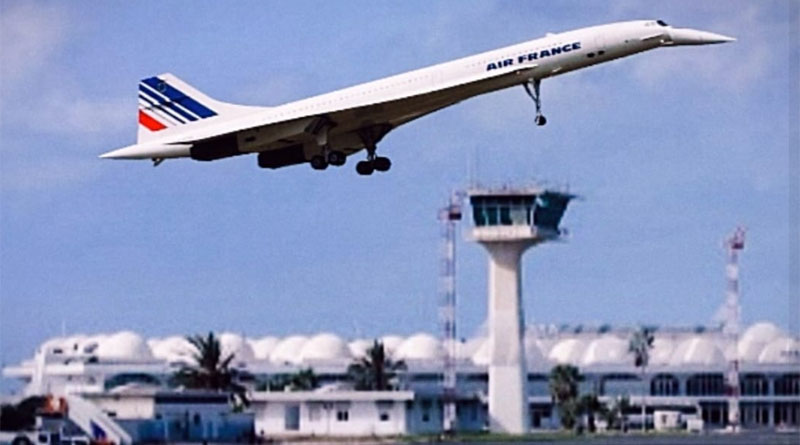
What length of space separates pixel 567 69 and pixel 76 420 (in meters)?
116

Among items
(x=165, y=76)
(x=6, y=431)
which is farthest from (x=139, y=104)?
(x=6, y=431)

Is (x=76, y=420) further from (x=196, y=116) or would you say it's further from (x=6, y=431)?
(x=196, y=116)

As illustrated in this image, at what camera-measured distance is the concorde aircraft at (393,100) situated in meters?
86.2

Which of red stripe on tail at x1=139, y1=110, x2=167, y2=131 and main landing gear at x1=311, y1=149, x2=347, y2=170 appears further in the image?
red stripe on tail at x1=139, y1=110, x2=167, y2=131

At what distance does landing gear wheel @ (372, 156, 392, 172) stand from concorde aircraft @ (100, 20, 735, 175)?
1.31 meters

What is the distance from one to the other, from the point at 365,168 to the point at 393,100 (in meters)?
4.04

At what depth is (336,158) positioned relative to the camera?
278ft

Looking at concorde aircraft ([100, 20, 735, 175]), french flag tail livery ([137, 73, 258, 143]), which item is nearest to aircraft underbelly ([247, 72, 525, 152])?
concorde aircraft ([100, 20, 735, 175])

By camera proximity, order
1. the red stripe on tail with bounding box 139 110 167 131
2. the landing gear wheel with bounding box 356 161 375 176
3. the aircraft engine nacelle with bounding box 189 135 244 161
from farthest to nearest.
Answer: the red stripe on tail with bounding box 139 110 167 131, the aircraft engine nacelle with bounding box 189 135 244 161, the landing gear wheel with bounding box 356 161 375 176

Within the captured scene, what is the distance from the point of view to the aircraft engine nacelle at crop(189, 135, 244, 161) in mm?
86312

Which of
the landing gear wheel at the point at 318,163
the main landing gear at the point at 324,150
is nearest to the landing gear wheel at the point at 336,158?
the main landing gear at the point at 324,150

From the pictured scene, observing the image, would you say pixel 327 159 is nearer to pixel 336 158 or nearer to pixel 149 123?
pixel 336 158

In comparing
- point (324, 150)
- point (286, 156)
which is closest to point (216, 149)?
point (286, 156)

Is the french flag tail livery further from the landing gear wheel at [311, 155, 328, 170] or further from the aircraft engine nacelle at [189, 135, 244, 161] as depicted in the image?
the landing gear wheel at [311, 155, 328, 170]
